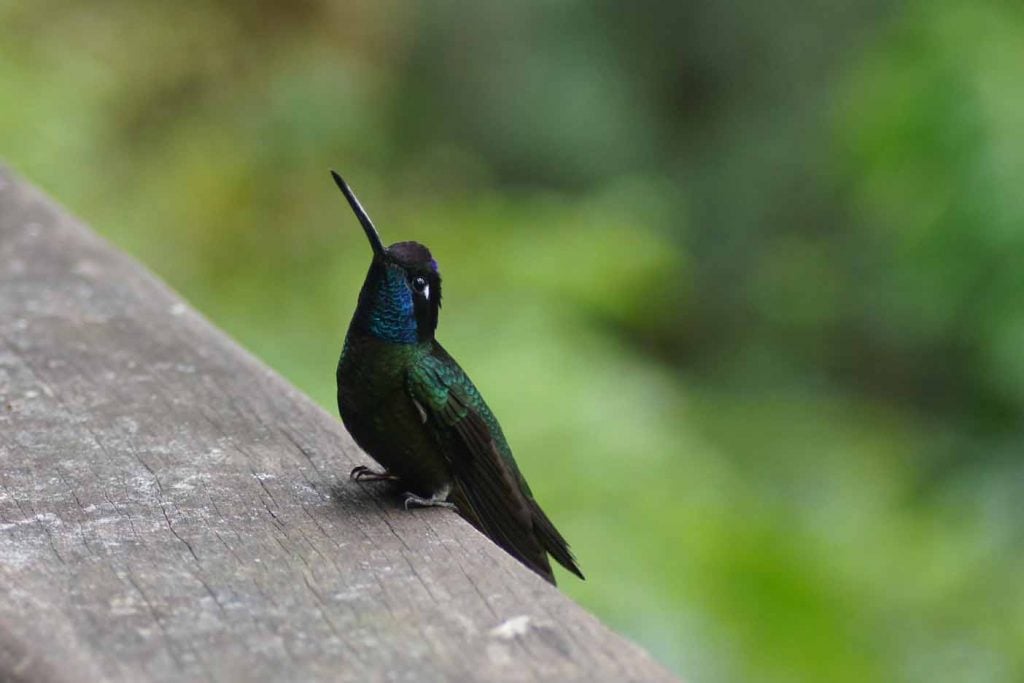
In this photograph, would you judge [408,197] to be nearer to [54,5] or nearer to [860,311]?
[54,5]

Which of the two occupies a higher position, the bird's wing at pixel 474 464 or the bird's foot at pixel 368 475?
the bird's wing at pixel 474 464

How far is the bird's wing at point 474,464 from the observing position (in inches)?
122

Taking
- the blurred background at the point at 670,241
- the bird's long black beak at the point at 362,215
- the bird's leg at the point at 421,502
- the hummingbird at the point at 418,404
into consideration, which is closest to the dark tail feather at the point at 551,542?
the hummingbird at the point at 418,404

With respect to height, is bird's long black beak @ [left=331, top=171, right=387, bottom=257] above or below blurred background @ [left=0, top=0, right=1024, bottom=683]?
below

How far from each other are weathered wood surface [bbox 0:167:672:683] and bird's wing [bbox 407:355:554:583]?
198mm

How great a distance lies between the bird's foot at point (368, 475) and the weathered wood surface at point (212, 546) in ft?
0.10

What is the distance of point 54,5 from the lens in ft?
33.6

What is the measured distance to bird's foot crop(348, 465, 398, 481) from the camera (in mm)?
2791

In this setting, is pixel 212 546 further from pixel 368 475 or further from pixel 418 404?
pixel 418 404

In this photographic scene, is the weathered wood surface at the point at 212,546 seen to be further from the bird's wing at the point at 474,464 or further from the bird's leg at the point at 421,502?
the bird's wing at the point at 474,464

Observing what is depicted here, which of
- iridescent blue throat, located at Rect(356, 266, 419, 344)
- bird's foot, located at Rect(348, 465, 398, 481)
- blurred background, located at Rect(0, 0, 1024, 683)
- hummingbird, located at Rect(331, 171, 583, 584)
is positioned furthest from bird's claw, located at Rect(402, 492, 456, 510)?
blurred background, located at Rect(0, 0, 1024, 683)

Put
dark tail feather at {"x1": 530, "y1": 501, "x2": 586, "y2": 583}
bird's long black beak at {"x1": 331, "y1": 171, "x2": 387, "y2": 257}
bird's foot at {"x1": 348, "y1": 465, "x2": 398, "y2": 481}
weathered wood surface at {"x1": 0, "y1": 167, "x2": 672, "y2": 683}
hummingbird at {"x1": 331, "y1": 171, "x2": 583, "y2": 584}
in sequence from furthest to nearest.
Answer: dark tail feather at {"x1": 530, "y1": 501, "x2": 586, "y2": 583}, hummingbird at {"x1": 331, "y1": 171, "x2": 583, "y2": 584}, bird's long black beak at {"x1": 331, "y1": 171, "x2": 387, "y2": 257}, bird's foot at {"x1": 348, "y1": 465, "x2": 398, "y2": 481}, weathered wood surface at {"x1": 0, "y1": 167, "x2": 672, "y2": 683}

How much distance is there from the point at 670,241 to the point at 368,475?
8122 millimetres

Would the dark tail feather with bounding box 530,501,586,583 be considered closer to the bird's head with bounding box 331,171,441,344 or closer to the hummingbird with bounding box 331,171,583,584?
the hummingbird with bounding box 331,171,583,584
